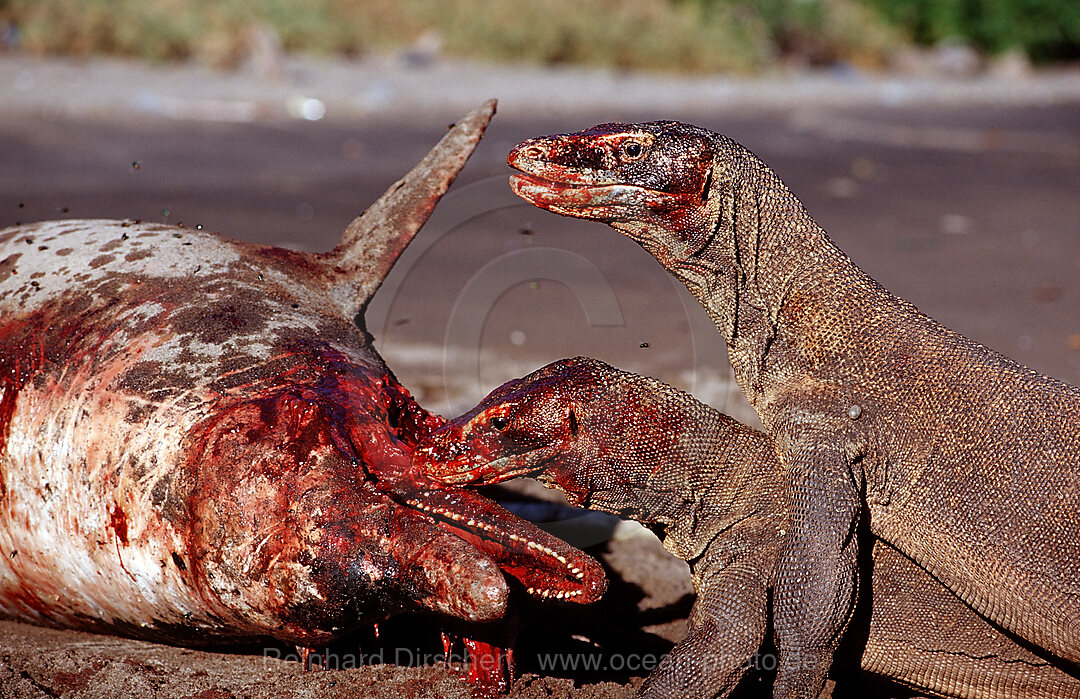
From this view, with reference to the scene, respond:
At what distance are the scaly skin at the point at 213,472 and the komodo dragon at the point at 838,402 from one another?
0.67 meters

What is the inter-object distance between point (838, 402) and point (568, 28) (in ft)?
63.8

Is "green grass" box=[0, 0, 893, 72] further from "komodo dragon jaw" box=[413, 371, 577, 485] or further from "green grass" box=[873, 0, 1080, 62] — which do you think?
"komodo dragon jaw" box=[413, 371, 577, 485]

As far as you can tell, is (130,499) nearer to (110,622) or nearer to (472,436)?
(110,622)

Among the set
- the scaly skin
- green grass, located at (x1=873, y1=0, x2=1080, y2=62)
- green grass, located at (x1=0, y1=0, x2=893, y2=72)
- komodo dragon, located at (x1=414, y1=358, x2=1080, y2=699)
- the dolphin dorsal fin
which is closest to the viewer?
the scaly skin

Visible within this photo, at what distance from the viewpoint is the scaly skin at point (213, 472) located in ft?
8.98

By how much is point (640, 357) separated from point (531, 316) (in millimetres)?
1095

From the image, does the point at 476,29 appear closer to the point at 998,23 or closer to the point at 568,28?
the point at 568,28

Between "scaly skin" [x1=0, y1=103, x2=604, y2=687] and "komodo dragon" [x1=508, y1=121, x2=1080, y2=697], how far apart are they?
→ 67 centimetres

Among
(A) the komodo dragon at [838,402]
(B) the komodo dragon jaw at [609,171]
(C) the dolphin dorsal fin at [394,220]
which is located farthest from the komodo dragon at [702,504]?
(C) the dolphin dorsal fin at [394,220]

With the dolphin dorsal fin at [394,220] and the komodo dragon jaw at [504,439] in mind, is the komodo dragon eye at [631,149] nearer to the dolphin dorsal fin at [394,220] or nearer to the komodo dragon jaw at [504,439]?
the komodo dragon jaw at [504,439]

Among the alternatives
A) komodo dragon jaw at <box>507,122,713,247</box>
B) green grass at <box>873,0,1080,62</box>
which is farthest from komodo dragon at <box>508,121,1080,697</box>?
green grass at <box>873,0,1080,62</box>

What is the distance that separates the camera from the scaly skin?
2.74m

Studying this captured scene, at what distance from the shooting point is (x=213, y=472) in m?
2.82

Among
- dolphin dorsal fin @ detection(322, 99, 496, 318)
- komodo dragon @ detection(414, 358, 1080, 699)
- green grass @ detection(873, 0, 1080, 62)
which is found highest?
dolphin dorsal fin @ detection(322, 99, 496, 318)
